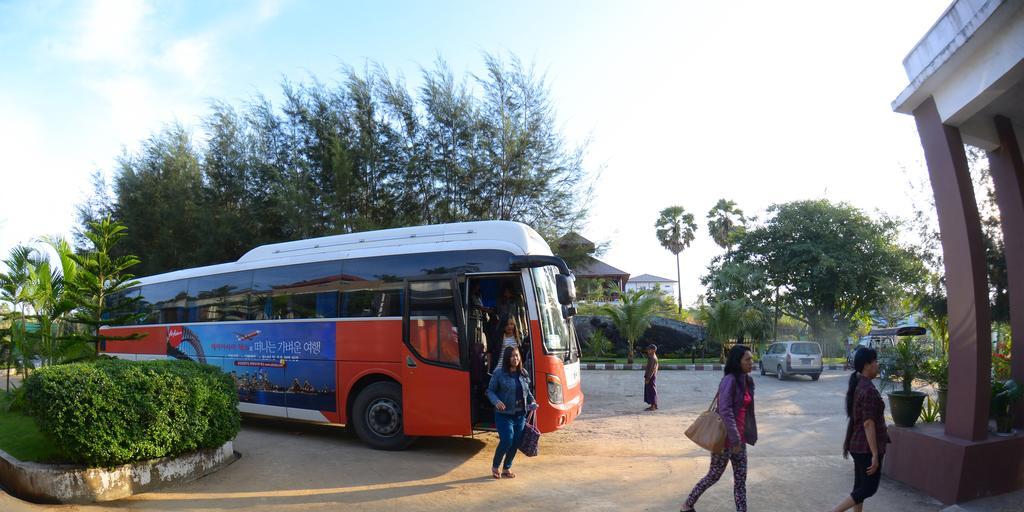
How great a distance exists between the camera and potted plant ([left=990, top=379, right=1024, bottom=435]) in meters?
7.20

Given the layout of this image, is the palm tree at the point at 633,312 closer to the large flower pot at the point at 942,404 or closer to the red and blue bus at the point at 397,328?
the red and blue bus at the point at 397,328

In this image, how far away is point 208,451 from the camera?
761 centimetres

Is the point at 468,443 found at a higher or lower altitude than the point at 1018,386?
lower

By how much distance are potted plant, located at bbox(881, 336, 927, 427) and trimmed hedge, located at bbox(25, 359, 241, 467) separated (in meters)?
7.99

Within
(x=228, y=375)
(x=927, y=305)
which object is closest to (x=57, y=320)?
(x=228, y=375)

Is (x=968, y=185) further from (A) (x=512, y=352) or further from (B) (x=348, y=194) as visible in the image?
(B) (x=348, y=194)

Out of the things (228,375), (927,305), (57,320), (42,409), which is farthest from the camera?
(927,305)

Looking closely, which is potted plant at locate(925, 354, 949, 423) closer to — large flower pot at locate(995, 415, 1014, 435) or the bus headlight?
large flower pot at locate(995, 415, 1014, 435)

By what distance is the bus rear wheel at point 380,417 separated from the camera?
9.24 m

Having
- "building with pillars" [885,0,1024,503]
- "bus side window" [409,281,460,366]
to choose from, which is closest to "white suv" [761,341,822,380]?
"building with pillars" [885,0,1024,503]

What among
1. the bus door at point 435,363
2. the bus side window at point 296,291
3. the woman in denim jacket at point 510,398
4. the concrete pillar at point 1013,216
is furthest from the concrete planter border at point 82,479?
the concrete pillar at point 1013,216

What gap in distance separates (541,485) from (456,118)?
1250 centimetres

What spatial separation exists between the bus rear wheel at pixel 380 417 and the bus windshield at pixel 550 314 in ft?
7.54

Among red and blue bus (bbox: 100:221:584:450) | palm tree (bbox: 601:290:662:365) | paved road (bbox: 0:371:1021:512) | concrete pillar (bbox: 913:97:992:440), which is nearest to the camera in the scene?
paved road (bbox: 0:371:1021:512)
